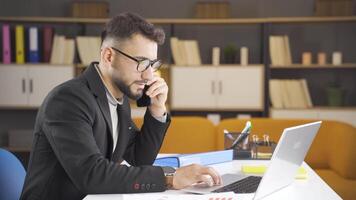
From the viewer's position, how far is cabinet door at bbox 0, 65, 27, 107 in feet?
16.6

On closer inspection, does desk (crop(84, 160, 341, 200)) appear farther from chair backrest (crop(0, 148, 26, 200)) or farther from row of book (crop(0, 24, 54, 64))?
row of book (crop(0, 24, 54, 64))

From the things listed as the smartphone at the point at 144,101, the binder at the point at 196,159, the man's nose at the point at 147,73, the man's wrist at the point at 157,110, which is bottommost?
the binder at the point at 196,159

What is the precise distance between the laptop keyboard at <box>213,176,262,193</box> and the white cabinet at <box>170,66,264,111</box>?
9.89 ft

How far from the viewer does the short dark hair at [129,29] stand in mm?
1940

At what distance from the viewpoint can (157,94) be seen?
2.16 m

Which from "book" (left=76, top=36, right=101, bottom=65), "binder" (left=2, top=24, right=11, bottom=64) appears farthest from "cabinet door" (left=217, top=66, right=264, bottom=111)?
"binder" (left=2, top=24, right=11, bottom=64)

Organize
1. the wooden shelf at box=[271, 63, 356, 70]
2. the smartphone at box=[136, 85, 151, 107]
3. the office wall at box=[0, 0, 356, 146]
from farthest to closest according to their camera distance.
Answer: the office wall at box=[0, 0, 356, 146] < the wooden shelf at box=[271, 63, 356, 70] < the smartphone at box=[136, 85, 151, 107]

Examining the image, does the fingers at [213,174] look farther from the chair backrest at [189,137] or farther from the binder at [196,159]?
the chair backrest at [189,137]

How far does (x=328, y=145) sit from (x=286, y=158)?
2.37 meters

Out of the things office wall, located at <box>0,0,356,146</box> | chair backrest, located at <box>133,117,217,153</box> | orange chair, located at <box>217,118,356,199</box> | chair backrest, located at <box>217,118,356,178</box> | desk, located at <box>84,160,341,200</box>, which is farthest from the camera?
office wall, located at <box>0,0,356,146</box>

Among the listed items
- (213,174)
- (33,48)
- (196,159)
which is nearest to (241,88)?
(33,48)

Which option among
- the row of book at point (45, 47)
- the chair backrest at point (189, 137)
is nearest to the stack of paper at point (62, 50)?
the row of book at point (45, 47)

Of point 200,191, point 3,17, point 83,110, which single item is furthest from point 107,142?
point 3,17

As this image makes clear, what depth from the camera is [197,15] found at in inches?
203
